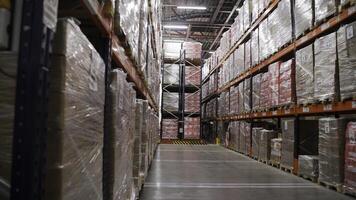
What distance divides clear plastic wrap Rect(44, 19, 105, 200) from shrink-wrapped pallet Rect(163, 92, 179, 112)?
1265cm

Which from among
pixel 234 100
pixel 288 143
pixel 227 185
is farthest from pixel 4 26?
pixel 234 100

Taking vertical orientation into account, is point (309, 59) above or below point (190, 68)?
below

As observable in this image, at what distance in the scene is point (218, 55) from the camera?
567 inches

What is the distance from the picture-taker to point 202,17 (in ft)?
54.1

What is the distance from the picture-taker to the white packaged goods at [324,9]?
179 inches

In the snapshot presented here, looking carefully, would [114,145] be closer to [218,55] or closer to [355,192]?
[355,192]

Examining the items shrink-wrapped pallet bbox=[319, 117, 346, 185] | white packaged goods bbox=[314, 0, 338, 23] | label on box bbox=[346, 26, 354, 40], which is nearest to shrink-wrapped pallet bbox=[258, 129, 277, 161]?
shrink-wrapped pallet bbox=[319, 117, 346, 185]

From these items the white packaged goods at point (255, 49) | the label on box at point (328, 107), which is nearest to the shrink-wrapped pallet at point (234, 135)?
the white packaged goods at point (255, 49)

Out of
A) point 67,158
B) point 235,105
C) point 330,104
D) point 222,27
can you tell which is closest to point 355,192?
point 330,104

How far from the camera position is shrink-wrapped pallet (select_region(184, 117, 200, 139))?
46.6 feet

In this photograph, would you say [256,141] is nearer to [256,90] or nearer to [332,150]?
[256,90]

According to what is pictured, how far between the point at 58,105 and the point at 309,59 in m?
4.69

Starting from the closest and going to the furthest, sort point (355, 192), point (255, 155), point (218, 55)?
point (355, 192)
point (255, 155)
point (218, 55)

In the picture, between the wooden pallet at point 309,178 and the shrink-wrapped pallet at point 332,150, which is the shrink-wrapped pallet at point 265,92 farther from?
the shrink-wrapped pallet at point 332,150
